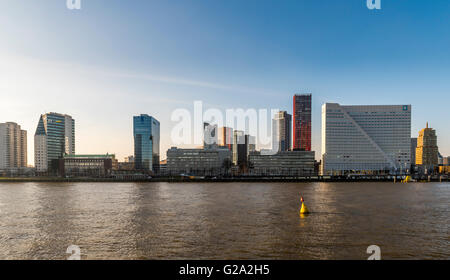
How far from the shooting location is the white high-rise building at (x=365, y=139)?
171 m

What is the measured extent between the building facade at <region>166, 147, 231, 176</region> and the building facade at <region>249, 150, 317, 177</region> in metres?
24.7

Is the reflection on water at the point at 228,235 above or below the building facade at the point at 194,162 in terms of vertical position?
above

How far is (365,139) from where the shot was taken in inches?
6865

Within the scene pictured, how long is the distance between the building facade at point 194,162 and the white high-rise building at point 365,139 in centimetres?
7495

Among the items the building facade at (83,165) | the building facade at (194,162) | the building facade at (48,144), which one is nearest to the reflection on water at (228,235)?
the building facade at (194,162)

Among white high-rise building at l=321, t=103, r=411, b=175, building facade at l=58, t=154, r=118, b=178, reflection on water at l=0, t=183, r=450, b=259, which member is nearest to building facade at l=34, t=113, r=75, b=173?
building facade at l=58, t=154, r=118, b=178

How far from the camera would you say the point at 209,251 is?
1564cm

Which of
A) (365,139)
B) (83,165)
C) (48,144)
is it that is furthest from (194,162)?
(365,139)

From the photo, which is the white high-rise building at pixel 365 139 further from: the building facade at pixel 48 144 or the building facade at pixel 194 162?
the building facade at pixel 48 144
